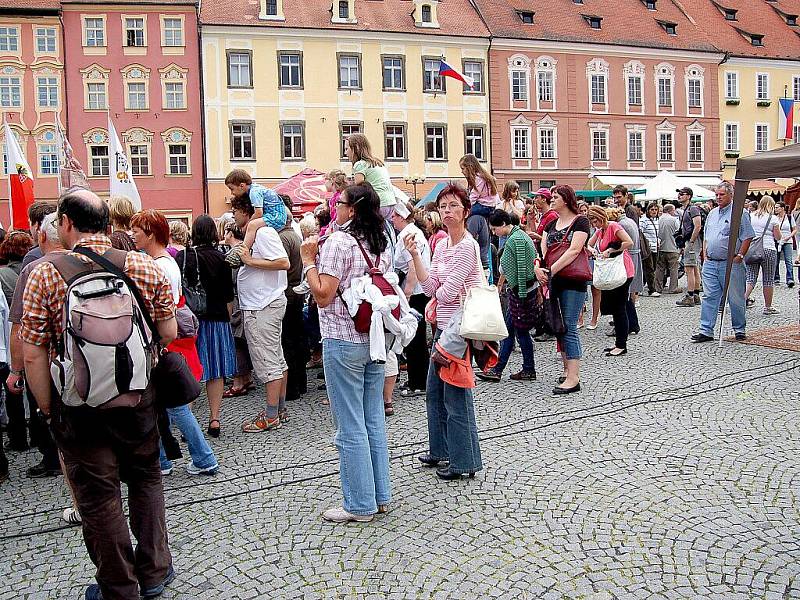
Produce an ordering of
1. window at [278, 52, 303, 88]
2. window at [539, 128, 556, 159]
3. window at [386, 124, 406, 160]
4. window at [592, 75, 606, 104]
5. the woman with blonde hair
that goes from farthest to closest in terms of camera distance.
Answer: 1. window at [592, 75, 606, 104]
2. window at [539, 128, 556, 159]
3. window at [386, 124, 406, 160]
4. window at [278, 52, 303, 88]
5. the woman with blonde hair

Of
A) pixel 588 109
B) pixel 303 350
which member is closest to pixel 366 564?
pixel 303 350

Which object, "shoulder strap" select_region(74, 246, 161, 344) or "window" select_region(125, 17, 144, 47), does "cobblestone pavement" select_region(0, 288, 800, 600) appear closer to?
"shoulder strap" select_region(74, 246, 161, 344)

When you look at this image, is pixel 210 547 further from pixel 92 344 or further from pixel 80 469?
pixel 92 344

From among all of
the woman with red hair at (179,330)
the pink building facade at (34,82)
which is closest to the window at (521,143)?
the pink building facade at (34,82)

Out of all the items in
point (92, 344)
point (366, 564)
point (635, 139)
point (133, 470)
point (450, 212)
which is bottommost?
point (366, 564)

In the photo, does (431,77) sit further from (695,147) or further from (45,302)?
(45,302)

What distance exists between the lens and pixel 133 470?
144 inches

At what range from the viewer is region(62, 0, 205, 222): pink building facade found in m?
35.8

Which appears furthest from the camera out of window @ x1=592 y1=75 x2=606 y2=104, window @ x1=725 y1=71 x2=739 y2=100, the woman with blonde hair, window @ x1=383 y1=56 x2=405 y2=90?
window @ x1=725 y1=71 x2=739 y2=100

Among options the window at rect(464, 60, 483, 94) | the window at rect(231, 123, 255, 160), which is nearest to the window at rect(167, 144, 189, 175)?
the window at rect(231, 123, 255, 160)

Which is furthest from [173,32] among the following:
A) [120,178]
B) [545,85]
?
[120,178]

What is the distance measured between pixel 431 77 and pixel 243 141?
980 cm

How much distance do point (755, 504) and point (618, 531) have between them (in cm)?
92

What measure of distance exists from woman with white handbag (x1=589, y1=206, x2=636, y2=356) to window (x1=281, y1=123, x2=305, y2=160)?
93.9 ft
